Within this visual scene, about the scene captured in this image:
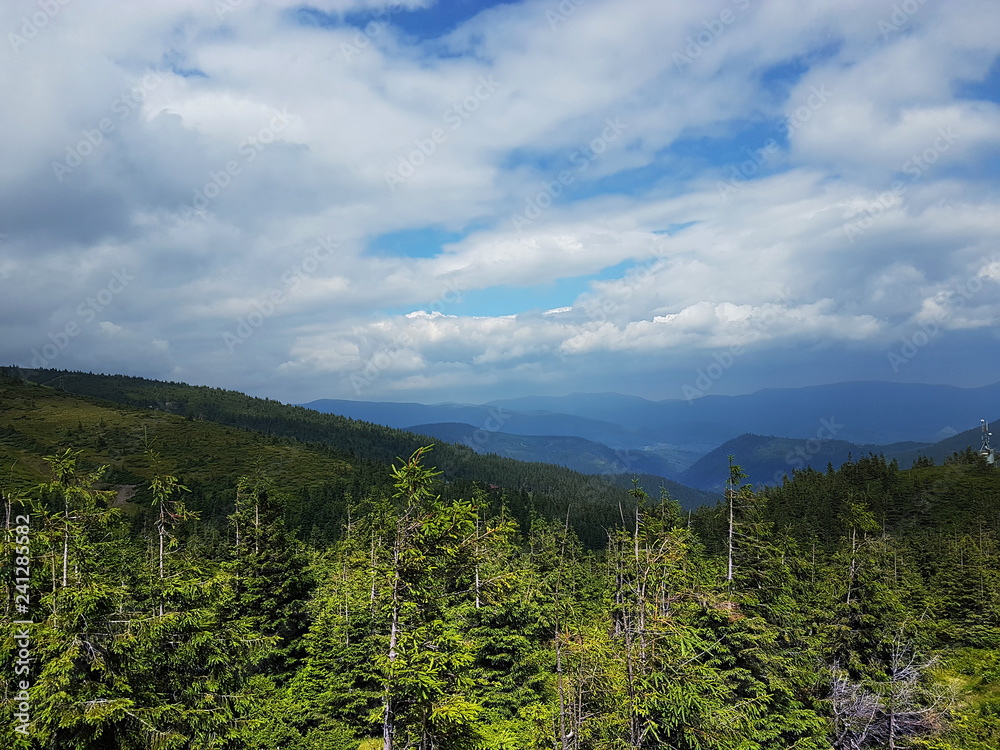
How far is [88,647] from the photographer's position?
1031cm

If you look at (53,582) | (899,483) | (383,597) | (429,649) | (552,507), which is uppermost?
(53,582)

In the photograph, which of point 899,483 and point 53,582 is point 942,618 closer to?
point 53,582

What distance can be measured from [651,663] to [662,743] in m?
2.28

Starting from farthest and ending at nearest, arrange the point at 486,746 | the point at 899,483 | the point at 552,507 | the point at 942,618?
the point at 552,507
the point at 899,483
the point at 942,618
the point at 486,746

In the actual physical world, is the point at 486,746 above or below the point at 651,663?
below

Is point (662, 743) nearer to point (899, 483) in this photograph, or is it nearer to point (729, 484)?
point (729, 484)

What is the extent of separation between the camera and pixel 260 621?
85.4 ft

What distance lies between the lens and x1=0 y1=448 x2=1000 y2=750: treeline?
1070 centimetres

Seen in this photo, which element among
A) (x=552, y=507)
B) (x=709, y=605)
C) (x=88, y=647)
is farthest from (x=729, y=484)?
(x=552, y=507)

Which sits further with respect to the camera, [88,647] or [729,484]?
[729,484]

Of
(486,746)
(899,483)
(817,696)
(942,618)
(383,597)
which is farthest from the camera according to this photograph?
(899,483)

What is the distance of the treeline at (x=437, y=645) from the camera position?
10703mm

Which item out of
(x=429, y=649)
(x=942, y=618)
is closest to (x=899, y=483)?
(x=942, y=618)

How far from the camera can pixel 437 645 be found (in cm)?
1318
